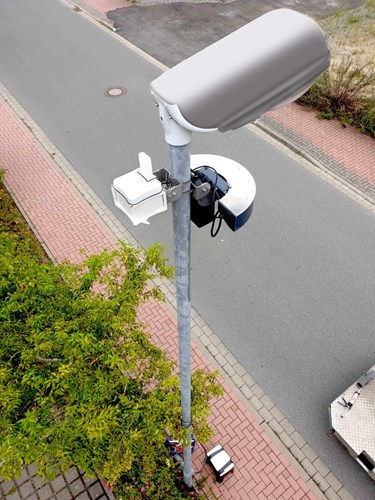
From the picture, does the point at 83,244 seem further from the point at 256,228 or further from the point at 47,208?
the point at 256,228

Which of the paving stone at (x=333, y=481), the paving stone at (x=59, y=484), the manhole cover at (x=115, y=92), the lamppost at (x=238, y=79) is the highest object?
the lamppost at (x=238, y=79)

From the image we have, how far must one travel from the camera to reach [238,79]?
223cm

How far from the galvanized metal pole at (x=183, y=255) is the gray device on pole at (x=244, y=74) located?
0.25m

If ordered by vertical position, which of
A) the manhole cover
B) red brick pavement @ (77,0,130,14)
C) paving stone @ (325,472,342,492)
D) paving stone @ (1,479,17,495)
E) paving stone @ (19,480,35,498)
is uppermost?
red brick pavement @ (77,0,130,14)

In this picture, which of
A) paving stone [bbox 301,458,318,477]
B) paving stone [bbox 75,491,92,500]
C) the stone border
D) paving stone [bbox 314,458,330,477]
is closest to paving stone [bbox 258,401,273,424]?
the stone border

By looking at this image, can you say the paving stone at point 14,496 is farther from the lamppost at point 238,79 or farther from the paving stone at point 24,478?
the lamppost at point 238,79

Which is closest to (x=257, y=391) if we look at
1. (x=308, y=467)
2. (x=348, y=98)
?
(x=308, y=467)

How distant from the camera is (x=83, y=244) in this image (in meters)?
9.38

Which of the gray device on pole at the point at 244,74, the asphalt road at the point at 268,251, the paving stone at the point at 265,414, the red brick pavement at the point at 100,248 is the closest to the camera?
the gray device on pole at the point at 244,74

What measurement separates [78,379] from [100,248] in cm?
→ 553

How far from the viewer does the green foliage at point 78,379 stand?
379 centimetres

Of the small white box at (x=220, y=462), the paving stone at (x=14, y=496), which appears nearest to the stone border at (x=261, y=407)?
the small white box at (x=220, y=462)

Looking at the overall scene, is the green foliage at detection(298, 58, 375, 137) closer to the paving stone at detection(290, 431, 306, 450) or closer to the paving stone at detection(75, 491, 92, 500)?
the paving stone at detection(290, 431, 306, 450)

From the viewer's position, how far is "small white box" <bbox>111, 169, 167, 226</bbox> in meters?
2.35
